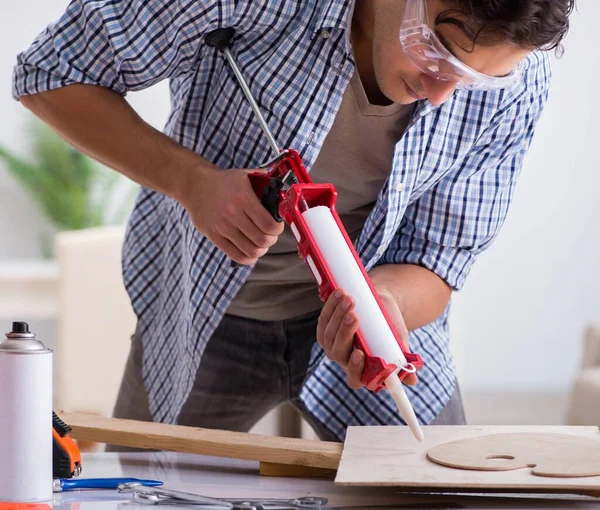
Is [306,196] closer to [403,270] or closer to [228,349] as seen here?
[403,270]

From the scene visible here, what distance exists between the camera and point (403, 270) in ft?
4.33

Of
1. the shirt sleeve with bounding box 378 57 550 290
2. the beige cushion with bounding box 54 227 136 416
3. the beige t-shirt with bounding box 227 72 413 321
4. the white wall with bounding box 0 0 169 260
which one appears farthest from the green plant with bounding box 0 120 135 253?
the shirt sleeve with bounding box 378 57 550 290

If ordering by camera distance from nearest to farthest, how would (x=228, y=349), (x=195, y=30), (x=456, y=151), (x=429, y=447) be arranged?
(x=429, y=447)
(x=195, y=30)
(x=456, y=151)
(x=228, y=349)

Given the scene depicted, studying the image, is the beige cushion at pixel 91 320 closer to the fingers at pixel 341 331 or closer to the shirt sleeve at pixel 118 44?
Result: the shirt sleeve at pixel 118 44

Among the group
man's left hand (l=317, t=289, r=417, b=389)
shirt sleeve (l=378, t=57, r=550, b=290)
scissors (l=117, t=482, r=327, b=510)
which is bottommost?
scissors (l=117, t=482, r=327, b=510)

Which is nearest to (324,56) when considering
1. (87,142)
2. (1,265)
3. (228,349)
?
(87,142)

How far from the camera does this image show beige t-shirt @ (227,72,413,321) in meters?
1.23

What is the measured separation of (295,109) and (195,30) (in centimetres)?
17

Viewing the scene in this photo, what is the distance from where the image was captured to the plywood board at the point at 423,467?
80 cm

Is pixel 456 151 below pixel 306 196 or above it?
above

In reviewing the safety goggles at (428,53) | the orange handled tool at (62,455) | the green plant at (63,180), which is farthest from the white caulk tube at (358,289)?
the green plant at (63,180)

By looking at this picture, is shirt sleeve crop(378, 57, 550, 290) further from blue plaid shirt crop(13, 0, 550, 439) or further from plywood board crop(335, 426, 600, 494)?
plywood board crop(335, 426, 600, 494)

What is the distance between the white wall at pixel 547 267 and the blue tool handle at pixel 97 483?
13.1ft

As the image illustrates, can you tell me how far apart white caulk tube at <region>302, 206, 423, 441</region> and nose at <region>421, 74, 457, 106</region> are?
232 mm
